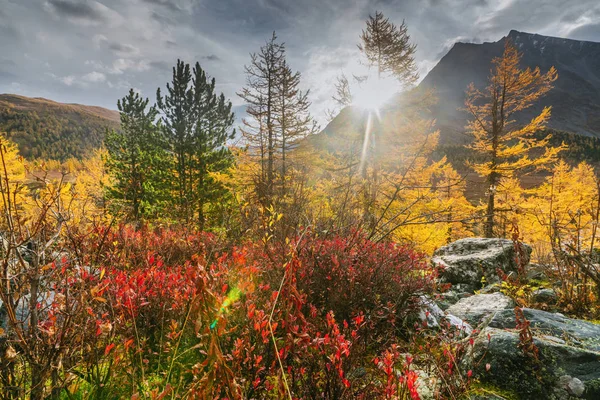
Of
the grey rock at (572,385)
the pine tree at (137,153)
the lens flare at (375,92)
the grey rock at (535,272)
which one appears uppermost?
the lens flare at (375,92)

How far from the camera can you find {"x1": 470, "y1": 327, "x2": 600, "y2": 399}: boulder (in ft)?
5.59

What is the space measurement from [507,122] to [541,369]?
587 inches

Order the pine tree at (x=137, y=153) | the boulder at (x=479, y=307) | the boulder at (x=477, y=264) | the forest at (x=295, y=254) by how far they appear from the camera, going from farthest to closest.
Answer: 1. the pine tree at (x=137, y=153)
2. the boulder at (x=477, y=264)
3. the boulder at (x=479, y=307)
4. the forest at (x=295, y=254)

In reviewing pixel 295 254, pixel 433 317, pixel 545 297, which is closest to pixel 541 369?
pixel 433 317

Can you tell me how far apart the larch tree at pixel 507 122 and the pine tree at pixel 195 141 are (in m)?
14.1

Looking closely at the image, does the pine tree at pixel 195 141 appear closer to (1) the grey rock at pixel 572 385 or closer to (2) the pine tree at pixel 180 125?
(2) the pine tree at pixel 180 125

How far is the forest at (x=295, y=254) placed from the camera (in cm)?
154

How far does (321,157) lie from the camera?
1669cm

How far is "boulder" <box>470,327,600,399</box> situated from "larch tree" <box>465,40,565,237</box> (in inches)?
502

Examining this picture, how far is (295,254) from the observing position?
1497 millimetres

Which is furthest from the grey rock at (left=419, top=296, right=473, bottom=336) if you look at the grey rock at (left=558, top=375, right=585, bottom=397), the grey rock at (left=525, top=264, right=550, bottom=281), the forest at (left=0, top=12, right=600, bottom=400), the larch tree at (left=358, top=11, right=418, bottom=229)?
the larch tree at (left=358, top=11, right=418, bottom=229)

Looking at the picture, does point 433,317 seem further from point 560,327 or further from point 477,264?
point 477,264

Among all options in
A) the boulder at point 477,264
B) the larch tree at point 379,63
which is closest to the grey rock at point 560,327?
the boulder at point 477,264

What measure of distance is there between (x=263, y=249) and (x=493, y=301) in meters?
3.17
